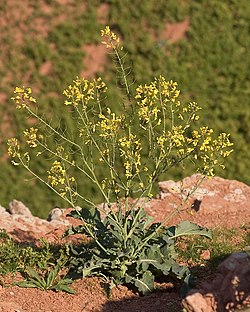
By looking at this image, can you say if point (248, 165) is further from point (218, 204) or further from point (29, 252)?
point (29, 252)

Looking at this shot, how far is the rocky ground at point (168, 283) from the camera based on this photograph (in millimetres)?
5132

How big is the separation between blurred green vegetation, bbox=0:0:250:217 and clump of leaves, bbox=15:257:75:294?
16.4 feet

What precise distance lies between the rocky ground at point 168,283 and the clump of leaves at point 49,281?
0.05 meters

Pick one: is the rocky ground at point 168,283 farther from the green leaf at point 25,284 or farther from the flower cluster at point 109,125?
the flower cluster at point 109,125

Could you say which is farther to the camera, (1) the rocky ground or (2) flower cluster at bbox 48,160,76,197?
(2) flower cluster at bbox 48,160,76,197

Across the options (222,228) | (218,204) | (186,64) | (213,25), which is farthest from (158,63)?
(222,228)

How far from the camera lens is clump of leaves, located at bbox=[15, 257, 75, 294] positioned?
639 centimetres

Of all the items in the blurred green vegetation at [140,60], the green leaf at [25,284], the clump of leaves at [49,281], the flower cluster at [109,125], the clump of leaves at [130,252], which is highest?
the blurred green vegetation at [140,60]

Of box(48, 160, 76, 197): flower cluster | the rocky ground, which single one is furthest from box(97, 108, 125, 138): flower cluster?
the rocky ground

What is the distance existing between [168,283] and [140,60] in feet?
23.4

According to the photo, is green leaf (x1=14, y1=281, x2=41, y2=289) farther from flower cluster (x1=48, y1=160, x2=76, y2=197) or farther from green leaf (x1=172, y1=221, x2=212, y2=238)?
green leaf (x1=172, y1=221, x2=212, y2=238)

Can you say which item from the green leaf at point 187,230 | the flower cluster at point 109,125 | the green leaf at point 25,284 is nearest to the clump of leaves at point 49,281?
the green leaf at point 25,284

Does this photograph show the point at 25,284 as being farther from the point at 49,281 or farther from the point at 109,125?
the point at 109,125

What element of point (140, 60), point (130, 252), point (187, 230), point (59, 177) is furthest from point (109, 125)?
point (140, 60)
